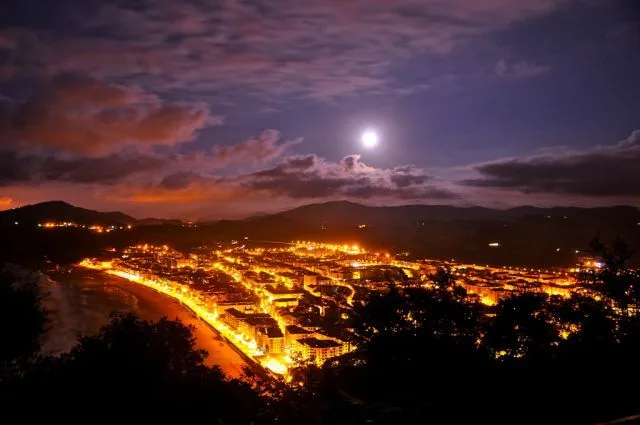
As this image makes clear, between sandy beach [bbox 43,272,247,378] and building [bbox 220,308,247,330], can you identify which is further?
building [bbox 220,308,247,330]

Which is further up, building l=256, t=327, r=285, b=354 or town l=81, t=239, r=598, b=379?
town l=81, t=239, r=598, b=379

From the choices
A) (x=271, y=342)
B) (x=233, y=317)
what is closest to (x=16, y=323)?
(x=271, y=342)

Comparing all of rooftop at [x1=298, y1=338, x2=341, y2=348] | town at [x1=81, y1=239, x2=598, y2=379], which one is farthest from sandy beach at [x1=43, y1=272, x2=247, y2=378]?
rooftop at [x1=298, y1=338, x2=341, y2=348]

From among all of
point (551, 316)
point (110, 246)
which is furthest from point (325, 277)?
point (551, 316)

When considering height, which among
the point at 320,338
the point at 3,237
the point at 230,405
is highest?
the point at 3,237

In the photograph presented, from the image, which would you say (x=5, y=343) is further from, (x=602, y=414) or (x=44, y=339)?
(x=44, y=339)

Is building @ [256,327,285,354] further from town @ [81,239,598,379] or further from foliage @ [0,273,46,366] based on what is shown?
foliage @ [0,273,46,366]

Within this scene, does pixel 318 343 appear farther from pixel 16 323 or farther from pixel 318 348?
pixel 16 323

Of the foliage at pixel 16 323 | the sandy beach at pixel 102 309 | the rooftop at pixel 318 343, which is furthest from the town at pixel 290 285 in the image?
the foliage at pixel 16 323

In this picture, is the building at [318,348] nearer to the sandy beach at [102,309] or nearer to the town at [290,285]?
the town at [290,285]

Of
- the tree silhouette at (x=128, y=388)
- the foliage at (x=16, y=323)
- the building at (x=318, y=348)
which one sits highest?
the foliage at (x=16, y=323)

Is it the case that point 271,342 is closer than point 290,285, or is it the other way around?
point 271,342
